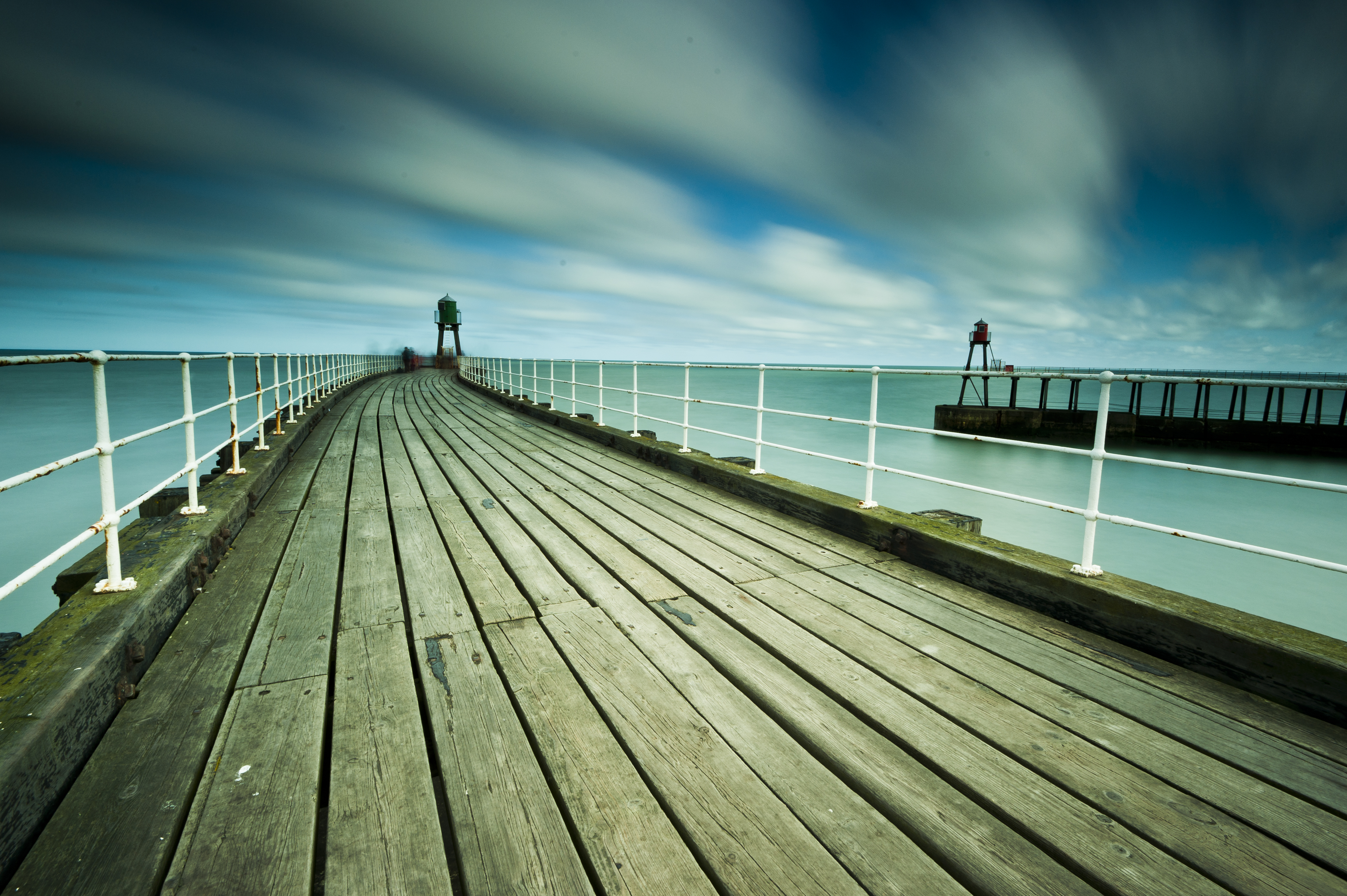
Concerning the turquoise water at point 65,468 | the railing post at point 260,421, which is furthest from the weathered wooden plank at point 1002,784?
the railing post at point 260,421

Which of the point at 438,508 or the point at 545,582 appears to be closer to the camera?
the point at 545,582

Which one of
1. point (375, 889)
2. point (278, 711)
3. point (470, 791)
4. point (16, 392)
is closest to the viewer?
point (375, 889)

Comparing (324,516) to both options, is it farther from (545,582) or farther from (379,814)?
(379,814)

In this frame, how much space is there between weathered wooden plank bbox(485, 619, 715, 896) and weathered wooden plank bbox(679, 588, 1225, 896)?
26.4 inches

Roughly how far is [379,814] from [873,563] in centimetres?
224

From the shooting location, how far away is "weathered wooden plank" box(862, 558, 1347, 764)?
1621 mm

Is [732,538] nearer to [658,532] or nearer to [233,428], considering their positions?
[658,532]

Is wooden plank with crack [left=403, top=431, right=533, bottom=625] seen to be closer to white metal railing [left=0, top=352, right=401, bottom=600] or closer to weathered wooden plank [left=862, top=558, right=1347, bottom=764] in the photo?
white metal railing [left=0, top=352, right=401, bottom=600]

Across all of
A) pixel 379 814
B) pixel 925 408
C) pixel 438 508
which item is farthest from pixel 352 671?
pixel 925 408

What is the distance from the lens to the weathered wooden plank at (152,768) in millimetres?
1151

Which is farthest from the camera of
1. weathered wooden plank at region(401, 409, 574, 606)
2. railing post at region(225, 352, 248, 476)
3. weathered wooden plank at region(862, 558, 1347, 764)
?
railing post at region(225, 352, 248, 476)

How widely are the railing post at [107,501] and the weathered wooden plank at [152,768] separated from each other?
0.25m

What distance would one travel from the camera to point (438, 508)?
3805 mm

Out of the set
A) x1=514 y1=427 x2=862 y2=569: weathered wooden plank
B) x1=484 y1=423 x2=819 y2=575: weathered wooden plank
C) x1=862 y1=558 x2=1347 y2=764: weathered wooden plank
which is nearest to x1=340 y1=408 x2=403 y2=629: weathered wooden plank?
x1=484 y1=423 x2=819 y2=575: weathered wooden plank
